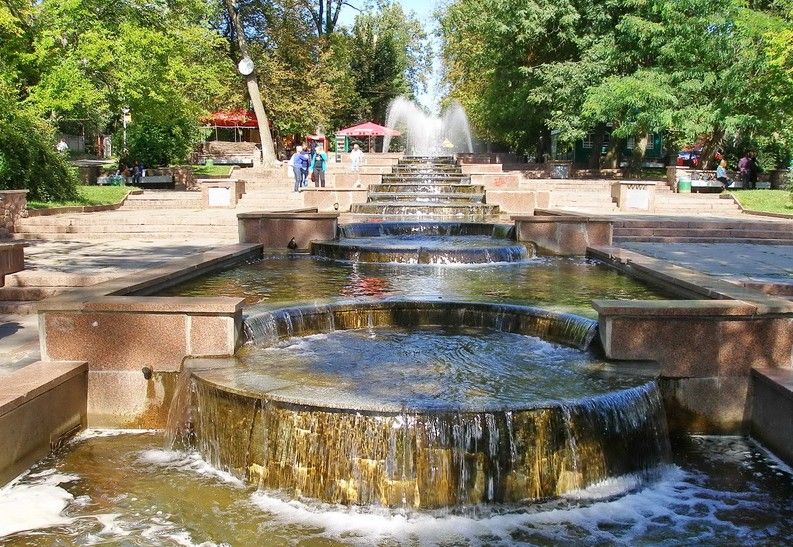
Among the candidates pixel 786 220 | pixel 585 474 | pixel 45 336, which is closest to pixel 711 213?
pixel 786 220

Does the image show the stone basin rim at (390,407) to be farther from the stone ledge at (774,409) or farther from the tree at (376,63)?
the tree at (376,63)

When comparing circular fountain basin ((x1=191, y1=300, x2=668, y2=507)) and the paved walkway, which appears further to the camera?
the paved walkway

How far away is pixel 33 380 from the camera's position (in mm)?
6281

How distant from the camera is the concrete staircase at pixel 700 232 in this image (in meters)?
17.1

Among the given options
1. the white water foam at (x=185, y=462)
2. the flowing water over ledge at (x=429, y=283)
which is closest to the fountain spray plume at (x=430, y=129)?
the flowing water over ledge at (x=429, y=283)

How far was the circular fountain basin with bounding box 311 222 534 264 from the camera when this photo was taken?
40.8 ft

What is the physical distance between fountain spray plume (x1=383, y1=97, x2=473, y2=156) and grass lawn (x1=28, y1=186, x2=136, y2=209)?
113 ft

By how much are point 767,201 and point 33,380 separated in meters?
23.7

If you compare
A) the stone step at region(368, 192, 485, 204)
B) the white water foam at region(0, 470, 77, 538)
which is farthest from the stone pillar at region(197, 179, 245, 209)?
the white water foam at region(0, 470, 77, 538)

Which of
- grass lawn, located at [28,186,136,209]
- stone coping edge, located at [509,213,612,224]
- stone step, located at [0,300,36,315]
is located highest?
grass lawn, located at [28,186,136,209]

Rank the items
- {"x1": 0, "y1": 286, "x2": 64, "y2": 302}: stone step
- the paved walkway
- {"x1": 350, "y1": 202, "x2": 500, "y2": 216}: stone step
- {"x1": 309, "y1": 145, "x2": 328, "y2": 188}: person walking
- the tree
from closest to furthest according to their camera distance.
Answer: {"x1": 0, "y1": 286, "x2": 64, "y2": 302}: stone step
the paved walkway
{"x1": 350, "y1": 202, "x2": 500, "y2": 216}: stone step
{"x1": 309, "y1": 145, "x2": 328, "y2": 188}: person walking
the tree

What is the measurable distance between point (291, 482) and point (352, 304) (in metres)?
2.90

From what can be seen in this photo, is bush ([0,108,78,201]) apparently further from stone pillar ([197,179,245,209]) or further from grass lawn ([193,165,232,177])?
grass lawn ([193,165,232,177])

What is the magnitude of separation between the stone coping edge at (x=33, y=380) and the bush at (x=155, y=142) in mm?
27754
